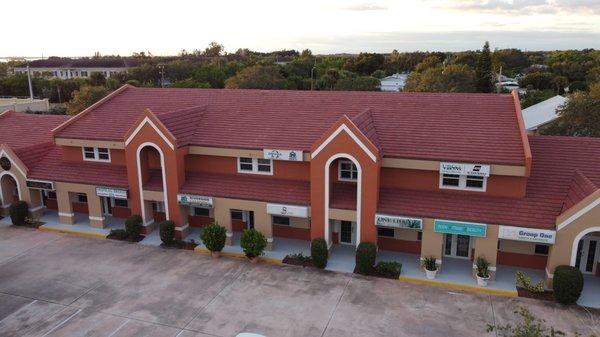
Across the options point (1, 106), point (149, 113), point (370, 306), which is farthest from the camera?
point (1, 106)

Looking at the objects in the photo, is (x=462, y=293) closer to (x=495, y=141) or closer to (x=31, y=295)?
(x=495, y=141)

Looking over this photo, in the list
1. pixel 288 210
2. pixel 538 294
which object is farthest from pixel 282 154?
pixel 538 294

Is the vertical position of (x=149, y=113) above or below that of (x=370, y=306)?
above

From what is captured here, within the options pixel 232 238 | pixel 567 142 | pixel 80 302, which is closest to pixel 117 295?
pixel 80 302

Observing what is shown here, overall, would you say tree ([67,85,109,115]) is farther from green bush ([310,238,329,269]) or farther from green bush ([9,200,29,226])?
green bush ([310,238,329,269])

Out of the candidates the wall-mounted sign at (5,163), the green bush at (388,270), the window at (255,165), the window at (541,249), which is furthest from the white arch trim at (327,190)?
the wall-mounted sign at (5,163)

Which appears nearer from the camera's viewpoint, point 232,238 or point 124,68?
point 232,238

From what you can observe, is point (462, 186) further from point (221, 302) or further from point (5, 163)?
point (5, 163)
